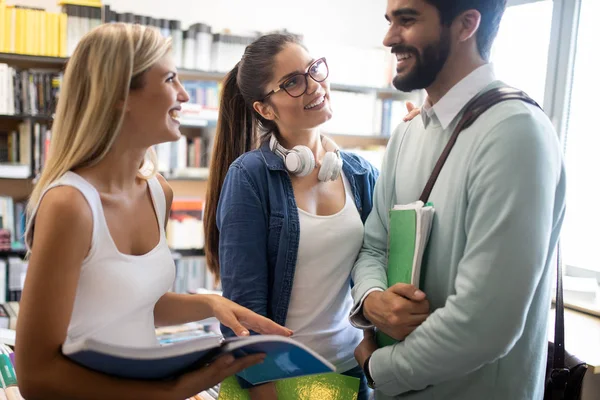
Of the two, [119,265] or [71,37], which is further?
[71,37]

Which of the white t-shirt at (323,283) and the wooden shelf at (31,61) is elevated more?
the wooden shelf at (31,61)

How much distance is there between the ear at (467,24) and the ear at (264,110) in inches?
26.6

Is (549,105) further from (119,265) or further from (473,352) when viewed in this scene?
(119,265)

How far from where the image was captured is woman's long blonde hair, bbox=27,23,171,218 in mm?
1144

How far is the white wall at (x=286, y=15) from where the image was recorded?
4.23m

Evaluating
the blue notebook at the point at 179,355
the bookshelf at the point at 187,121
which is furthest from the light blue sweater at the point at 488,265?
the bookshelf at the point at 187,121

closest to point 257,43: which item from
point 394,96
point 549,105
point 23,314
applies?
point 23,314

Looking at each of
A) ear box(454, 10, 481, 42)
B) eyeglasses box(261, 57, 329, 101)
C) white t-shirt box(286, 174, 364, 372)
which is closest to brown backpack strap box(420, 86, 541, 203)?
ear box(454, 10, 481, 42)

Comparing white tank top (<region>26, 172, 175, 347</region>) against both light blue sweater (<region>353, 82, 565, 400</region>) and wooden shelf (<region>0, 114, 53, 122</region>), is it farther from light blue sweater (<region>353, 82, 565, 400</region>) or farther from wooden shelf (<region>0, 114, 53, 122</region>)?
wooden shelf (<region>0, 114, 53, 122</region>)

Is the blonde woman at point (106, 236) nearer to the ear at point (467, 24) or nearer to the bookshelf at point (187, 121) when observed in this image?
the ear at point (467, 24)

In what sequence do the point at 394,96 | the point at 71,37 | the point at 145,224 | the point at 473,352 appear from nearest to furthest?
the point at 473,352
the point at 145,224
the point at 71,37
the point at 394,96

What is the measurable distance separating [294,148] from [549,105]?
2280mm

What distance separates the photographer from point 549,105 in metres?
3.33

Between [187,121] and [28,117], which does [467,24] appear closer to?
[187,121]
